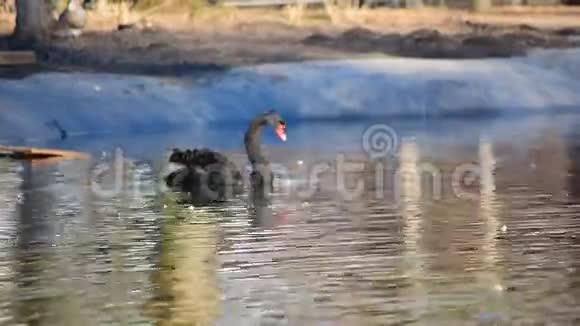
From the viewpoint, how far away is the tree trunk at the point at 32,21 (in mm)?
32562

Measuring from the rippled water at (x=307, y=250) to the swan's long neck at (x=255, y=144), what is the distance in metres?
0.40

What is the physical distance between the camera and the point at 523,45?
35.9 metres

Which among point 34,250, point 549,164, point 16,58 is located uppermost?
point 16,58

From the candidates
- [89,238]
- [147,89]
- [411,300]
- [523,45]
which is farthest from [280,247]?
[523,45]

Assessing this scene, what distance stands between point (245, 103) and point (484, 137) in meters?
6.29

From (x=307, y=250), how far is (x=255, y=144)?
234 inches

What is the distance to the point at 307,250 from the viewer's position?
1260cm

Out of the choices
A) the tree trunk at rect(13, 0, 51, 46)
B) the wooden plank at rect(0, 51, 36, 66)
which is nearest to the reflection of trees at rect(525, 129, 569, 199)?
the wooden plank at rect(0, 51, 36, 66)

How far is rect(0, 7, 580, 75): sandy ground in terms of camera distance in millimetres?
32531

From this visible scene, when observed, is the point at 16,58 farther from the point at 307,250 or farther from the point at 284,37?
the point at 307,250

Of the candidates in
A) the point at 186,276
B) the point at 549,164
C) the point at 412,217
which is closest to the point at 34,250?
Answer: the point at 186,276

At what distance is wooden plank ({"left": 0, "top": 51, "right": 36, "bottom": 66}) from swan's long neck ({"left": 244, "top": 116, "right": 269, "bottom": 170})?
1278 centimetres

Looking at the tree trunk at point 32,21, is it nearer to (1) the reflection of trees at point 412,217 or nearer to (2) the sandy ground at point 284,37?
(2) the sandy ground at point 284,37

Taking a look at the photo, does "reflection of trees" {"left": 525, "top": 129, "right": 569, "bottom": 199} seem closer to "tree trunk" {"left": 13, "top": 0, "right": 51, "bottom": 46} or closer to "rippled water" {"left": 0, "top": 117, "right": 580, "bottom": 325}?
"rippled water" {"left": 0, "top": 117, "right": 580, "bottom": 325}
